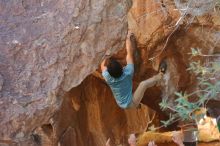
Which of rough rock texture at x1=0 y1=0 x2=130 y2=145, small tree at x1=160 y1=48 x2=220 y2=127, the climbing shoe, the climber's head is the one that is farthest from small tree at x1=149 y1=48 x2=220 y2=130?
the climbing shoe

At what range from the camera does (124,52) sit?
6.11 m

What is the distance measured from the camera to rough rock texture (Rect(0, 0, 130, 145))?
150 inches

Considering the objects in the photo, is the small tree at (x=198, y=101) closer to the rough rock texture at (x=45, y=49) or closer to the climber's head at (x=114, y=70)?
the rough rock texture at (x=45, y=49)

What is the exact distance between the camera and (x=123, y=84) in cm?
519

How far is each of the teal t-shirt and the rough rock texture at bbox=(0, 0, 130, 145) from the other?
2.91 ft

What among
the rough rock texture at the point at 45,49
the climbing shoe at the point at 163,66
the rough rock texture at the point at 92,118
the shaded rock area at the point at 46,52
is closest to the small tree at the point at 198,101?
the shaded rock area at the point at 46,52

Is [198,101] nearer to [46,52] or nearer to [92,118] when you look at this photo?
[46,52]

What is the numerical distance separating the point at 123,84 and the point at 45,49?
1.46 metres

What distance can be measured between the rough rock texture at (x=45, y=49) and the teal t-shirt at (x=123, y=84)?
887mm

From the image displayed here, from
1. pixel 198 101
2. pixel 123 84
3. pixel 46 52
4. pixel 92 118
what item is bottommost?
pixel 92 118

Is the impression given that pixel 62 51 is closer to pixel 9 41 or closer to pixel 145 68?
pixel 9 41

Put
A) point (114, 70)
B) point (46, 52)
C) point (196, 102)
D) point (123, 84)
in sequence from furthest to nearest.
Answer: point (123, 84)
point (114, 70)
point (46, 52)
point (196, 102)

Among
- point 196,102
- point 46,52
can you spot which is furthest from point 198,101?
point 46,52

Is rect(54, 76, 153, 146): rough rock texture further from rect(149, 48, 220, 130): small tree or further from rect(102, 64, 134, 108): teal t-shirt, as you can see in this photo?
rect(149, 48, 220, 130): small tree
